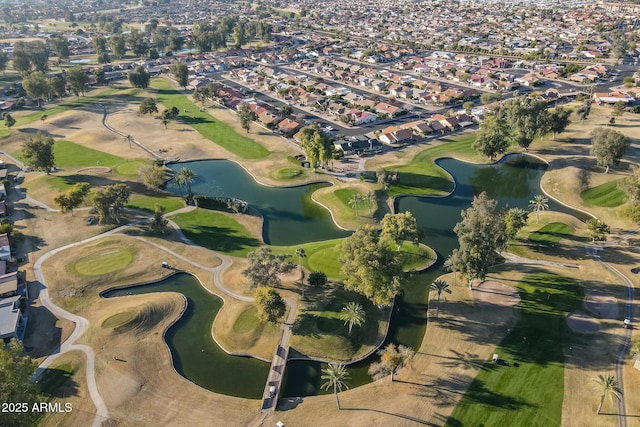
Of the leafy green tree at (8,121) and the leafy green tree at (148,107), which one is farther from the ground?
the leafy green tree at (148,107)

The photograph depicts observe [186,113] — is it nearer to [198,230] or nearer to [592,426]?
[198,230]

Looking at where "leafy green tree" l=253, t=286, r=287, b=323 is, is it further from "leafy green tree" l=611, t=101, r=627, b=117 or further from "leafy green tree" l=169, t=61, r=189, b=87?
"leafy green tree" l=169, t=61, r=189, b=87

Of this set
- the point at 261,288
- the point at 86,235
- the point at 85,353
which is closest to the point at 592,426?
the point at 261,288

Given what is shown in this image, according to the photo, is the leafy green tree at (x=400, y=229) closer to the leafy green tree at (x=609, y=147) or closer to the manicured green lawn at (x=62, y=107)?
the leafy green tree at (x=609, y=147)

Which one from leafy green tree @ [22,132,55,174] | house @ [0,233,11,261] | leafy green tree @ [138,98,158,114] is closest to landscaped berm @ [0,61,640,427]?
house @ [0,233,11,261]

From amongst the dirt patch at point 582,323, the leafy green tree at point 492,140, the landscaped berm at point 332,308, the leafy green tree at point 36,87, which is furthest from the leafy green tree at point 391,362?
the leafy green tree at point 36,87

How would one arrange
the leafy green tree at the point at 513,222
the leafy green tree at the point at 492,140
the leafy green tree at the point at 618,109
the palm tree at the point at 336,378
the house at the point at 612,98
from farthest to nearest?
1. the house at the point at 612,98
2. the leafy green tree at the point at 618,109
3. the leafy green tree at the point at 492,140
4. the leafy green tree at the point at 513,222
5. the palm tree at the point at 336,378

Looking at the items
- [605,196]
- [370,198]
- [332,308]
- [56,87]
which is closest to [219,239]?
[332,308]
